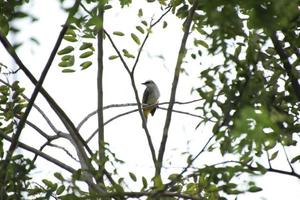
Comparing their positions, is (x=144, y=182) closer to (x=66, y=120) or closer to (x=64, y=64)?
(x=66, y=120)

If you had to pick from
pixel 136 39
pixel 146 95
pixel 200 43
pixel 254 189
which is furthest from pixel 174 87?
pixel 146 95

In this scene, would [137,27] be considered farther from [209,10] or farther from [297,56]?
[209,10]

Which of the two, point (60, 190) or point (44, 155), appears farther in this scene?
point (44, 155)

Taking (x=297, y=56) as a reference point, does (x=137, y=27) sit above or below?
above

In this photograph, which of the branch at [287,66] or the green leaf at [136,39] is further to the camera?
the green leaf at [136,39]

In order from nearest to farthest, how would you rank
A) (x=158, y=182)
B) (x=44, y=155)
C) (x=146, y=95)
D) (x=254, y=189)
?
(x=254, y=189)
(x=158, y=182)
(x=44, y=155)
(x=146, y=95)

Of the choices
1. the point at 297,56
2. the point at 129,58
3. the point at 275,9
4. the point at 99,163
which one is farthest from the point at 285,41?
the point at 275,9

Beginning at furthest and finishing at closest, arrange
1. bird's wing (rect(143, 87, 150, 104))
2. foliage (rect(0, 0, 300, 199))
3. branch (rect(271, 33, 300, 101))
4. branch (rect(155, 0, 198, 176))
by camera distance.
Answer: bird's wing (rect(143, 87, 150, 104)), branch (rect(155, 0, 198, 176)), branch (rect(271, 33, 300, 101)), foliage (rect(0, 0, 300, 199))

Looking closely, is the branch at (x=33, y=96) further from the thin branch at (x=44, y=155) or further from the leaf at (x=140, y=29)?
the leaf at (x=140, y=29)

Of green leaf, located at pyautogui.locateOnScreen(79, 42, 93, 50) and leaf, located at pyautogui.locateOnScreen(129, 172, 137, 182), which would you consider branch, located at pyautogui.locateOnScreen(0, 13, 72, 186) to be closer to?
leaf, located at pyautogui.locateOnScreen(129, 172, 137, 182)

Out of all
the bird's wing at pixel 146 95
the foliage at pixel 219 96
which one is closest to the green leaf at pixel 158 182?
the foliage at pixel 219 96

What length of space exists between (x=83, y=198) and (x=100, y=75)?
56.4 inches

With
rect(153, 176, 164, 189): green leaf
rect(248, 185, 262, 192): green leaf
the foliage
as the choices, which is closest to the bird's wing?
the foliage

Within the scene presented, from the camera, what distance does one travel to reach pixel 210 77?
102 inches
